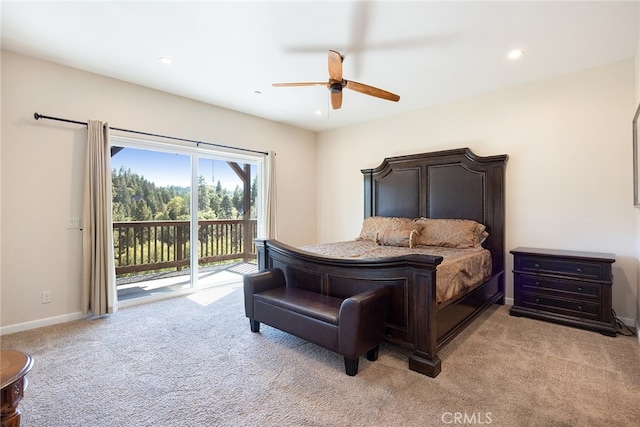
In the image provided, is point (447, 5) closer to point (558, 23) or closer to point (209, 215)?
point (558, 23)

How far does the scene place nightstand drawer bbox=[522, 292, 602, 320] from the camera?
9.70ft

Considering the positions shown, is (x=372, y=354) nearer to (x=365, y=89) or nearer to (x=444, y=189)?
(x=365, y=89)

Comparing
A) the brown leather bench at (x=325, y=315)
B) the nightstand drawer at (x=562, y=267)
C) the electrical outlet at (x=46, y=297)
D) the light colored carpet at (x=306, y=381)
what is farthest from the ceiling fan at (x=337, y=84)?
the electrical outlet at (x=46, y=297)

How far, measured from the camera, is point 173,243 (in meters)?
4.40

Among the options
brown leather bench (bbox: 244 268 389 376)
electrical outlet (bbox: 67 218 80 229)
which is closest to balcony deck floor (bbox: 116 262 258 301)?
electrical outlet (bbox: 67 218 80 229)

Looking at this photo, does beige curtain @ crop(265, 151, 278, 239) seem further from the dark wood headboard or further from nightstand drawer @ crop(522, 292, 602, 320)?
nightstand drawer @ crop(522, 292, 602, 320)

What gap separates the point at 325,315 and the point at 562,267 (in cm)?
263

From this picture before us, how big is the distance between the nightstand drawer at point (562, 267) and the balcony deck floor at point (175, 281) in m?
3.94

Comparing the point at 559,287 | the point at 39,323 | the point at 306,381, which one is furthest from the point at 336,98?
the point at 39,323

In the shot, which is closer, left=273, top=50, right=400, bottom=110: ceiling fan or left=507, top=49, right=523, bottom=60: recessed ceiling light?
left=273, top=50, right=400, bottom=110: ceiling fan

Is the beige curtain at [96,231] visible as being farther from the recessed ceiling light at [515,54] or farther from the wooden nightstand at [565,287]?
the wooden nightstand at [565,287]

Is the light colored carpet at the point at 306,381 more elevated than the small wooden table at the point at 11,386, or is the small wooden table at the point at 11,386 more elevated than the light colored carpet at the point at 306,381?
the small wooden table at the point at 11,386
